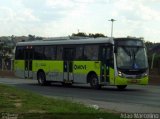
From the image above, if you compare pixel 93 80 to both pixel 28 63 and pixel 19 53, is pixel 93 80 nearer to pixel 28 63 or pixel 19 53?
pixel 28 63

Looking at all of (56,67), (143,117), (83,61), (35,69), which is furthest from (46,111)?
(35,69)

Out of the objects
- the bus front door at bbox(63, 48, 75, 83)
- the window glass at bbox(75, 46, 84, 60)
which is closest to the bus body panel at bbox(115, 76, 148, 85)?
the window glass at bbox(75, 46, 84, 60)

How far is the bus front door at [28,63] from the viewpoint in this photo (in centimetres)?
3625

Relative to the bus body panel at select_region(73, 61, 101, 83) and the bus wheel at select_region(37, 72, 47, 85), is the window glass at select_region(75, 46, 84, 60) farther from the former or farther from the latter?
the bus wheel at select_region(37, 72, 47, 85)

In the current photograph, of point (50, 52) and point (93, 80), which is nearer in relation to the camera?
point (93, 80)

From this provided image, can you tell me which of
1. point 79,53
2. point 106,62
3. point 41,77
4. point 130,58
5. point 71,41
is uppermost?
point 71,41

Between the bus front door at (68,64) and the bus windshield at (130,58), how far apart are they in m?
4.05

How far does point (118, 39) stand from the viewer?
2912cm

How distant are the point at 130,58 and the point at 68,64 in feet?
15.8

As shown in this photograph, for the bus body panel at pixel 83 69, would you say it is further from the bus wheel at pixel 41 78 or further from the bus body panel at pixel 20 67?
the bus body panel at pixel 20 67

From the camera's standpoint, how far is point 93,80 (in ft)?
99.6

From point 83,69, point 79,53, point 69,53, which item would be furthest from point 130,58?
point 69,53

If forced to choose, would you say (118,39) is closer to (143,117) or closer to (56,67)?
(56,67)

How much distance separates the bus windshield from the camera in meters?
28.9
